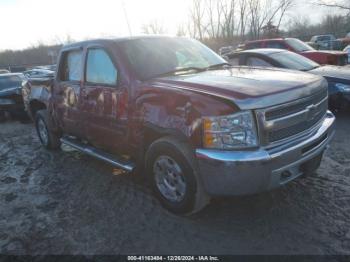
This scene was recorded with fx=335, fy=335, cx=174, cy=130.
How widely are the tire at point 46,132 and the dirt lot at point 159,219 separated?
1442 mm

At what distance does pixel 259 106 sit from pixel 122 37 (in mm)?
2319

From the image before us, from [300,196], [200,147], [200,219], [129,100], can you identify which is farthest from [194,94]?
[300,196]

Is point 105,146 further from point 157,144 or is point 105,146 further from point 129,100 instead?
point 157,144

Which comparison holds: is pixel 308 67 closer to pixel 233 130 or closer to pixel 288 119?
pixel 288 119

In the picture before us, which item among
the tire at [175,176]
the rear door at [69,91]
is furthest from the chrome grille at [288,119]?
the rear door at [69,91]

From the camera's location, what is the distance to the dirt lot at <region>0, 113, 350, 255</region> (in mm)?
3023

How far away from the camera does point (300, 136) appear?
3.23 m

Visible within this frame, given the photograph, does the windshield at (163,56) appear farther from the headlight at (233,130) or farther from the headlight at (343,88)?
the headlight at (343,88)

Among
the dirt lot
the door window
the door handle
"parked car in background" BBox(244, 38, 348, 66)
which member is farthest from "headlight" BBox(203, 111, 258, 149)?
"parked car in background" BBox(244, 38, 348, 66)

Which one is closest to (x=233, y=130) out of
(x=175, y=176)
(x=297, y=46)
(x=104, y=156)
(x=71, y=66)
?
(x=175, y=176)

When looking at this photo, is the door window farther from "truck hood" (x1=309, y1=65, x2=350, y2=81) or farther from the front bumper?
"truck hood" (x1=309, y1=65, x2=350, y2=81)

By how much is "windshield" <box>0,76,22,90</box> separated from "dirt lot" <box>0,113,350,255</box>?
7.64 metres

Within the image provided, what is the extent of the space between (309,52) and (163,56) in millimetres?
7941

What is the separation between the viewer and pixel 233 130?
288 cm
